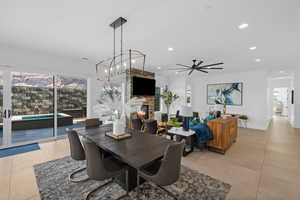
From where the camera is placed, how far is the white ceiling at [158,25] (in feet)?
6.46

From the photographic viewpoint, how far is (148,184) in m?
2.21

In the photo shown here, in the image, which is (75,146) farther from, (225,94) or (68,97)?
(225,94)

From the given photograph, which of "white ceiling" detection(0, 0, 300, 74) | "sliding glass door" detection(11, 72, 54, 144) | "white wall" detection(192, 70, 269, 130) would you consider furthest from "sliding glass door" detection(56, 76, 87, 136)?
"white wall" detection(192, 70, 269, 130)

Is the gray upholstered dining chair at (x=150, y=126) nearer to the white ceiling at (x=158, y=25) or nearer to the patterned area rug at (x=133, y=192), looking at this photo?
the patterned area rug at (x=133, y=192)

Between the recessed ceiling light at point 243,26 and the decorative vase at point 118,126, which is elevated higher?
the recessed ceiling light at point 243,26

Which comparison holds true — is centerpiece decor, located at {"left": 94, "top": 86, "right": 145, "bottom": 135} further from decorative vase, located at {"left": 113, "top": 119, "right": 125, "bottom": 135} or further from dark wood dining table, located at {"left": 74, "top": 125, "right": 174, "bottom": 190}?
dark wood dining table, located at {"left": 74, "top": 125, "right": 174, "bottom": 190}

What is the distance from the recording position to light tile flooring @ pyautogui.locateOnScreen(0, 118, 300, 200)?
2045 mm

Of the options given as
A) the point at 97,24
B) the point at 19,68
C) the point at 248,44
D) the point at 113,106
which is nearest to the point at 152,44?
the point at 97,24

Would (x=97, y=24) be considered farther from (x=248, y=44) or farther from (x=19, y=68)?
(x=248, y=44)

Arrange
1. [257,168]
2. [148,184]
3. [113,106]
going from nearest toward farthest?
[148,184] → [113,106] → [257,168]

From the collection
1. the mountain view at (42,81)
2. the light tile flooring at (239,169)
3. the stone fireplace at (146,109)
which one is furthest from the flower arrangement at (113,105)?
the stone fireplace at (146,109)

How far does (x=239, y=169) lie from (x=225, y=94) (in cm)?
533

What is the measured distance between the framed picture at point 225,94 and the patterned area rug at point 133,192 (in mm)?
5805

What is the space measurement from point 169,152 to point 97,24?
8.63 ft
